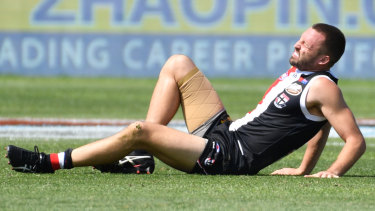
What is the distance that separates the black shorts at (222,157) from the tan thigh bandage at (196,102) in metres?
0.25

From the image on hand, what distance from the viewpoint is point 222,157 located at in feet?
22.5

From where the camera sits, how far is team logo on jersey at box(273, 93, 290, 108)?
675 cm

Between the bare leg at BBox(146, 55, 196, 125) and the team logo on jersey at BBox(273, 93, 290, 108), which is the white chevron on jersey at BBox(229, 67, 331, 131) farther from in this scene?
the bare leg at BBox(146, 55, 196, 125)

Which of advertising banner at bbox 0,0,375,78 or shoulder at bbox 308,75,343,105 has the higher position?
shoulder at bbox 308,75,343,105

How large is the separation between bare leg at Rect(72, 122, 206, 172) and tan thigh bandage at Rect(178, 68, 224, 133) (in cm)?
43

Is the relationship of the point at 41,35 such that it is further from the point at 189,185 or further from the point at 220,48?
the point at 189,185

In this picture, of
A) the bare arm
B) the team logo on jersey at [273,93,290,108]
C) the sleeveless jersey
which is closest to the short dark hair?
the sleeveless jersey

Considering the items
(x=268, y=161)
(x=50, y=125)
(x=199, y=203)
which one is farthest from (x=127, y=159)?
(x=50, y=125)

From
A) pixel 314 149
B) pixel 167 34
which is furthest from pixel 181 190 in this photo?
pixel 167 34

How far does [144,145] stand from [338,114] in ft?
4.66

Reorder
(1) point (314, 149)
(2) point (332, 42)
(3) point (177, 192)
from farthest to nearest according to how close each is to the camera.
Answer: (1) point (314, 149), (2) point (332, 42), (3) point (177, 192)

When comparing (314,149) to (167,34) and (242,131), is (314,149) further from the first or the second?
(167,34)

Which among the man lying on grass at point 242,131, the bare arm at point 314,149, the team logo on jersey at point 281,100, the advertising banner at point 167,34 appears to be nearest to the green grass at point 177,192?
the man lying on grass at point 242,131

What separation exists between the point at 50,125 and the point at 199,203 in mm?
7136
